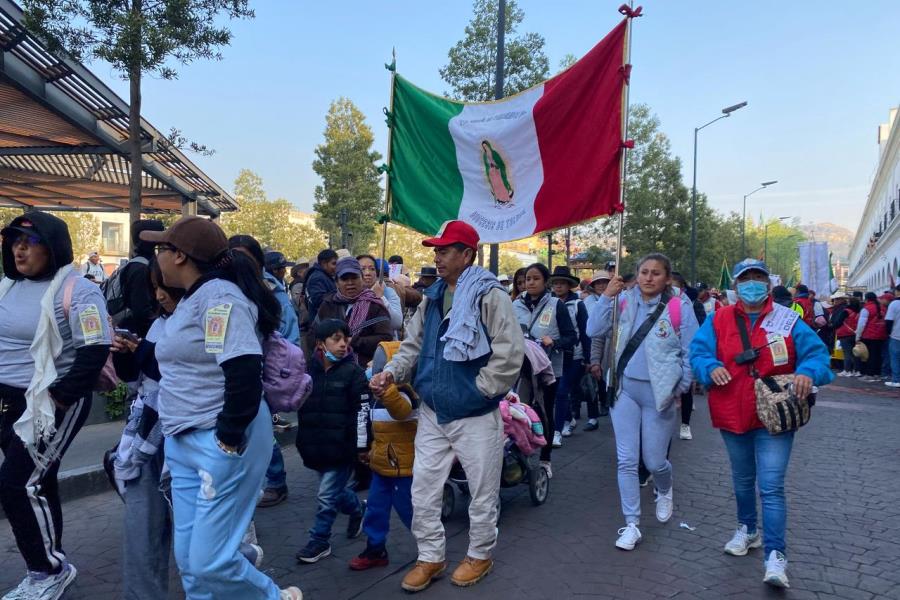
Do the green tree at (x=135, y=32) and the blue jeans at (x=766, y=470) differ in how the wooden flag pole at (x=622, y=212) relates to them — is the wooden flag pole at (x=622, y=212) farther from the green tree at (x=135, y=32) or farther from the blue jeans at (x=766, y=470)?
the green tree at (x=135, y=32)

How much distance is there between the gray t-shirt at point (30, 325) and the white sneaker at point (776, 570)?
3757mm

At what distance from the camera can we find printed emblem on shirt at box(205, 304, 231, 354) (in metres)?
2.70

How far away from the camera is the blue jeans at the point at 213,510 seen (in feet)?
8.99

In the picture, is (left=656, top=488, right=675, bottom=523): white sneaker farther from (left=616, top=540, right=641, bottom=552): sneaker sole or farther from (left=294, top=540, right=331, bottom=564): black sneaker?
(left=294, top=540, right=331, bottom=564): black sneaker

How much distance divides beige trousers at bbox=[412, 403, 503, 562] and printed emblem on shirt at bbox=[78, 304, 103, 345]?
5.89ft

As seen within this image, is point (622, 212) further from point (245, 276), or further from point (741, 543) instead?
point (245, 276)

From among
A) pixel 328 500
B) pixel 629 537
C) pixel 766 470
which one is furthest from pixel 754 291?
pixel 328 500

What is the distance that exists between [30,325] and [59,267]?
0.33 metres

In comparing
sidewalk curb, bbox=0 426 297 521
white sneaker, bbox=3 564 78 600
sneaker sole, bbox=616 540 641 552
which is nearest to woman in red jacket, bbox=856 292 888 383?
sneaker sole, bbox=616 540 641 552

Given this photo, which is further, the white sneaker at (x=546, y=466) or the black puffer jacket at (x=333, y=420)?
the white sneaker at (x=546, y=466)

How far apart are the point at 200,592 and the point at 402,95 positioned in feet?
16.9

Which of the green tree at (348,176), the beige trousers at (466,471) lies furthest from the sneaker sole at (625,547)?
the green tree at (348,176)

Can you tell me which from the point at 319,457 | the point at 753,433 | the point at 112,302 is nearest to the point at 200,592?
the point at 319,457

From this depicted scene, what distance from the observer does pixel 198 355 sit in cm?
280
